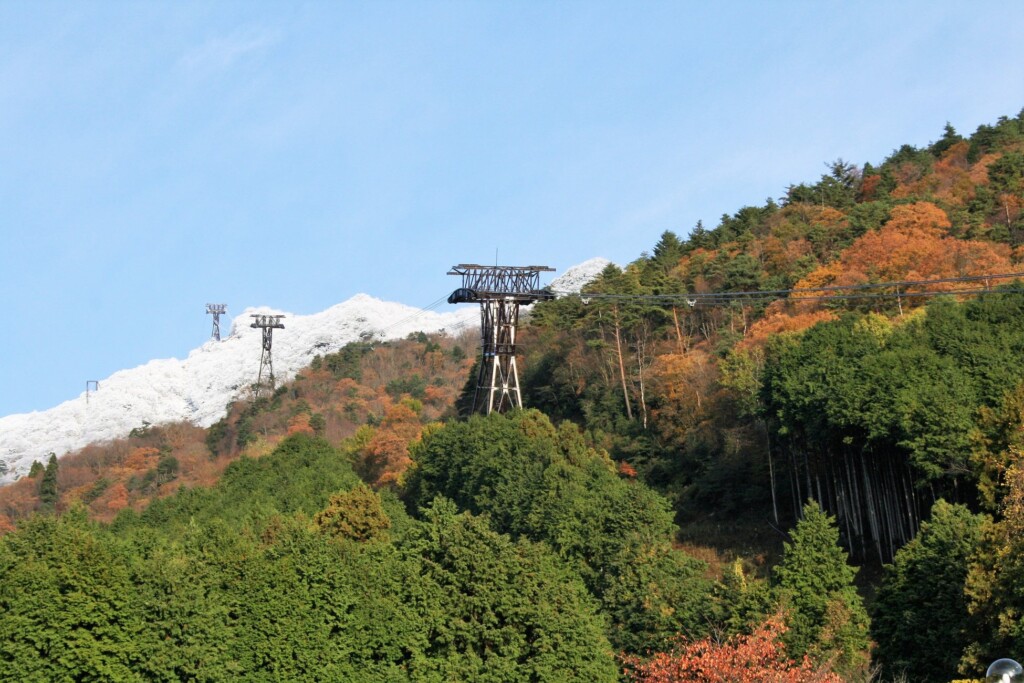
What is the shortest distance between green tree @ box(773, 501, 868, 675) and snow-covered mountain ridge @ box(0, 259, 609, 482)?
76387 mm

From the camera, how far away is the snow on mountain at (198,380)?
11150 cm

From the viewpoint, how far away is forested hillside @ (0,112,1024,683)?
26.9 metres

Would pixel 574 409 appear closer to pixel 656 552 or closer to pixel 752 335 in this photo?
pixel 752 335

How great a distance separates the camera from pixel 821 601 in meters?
27.2

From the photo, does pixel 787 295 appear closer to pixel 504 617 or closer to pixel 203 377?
pixel 504 617

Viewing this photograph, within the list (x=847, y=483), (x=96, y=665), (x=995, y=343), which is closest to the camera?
(x=96, y=665)

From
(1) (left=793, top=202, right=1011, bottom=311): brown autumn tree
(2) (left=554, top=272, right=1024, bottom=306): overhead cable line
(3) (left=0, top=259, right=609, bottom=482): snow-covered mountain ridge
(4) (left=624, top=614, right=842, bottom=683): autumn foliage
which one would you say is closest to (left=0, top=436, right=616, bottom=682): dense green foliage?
(4) (left=624, top=614, right=842, bottom=683): autumn foliage

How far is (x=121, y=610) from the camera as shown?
27812 millimetres

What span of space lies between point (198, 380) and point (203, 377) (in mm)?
649

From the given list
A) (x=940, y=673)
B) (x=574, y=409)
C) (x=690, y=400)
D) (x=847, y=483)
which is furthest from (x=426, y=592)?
(x=574, y=409)

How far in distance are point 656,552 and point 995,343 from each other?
11.8 metres

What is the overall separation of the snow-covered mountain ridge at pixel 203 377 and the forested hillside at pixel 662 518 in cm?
5105

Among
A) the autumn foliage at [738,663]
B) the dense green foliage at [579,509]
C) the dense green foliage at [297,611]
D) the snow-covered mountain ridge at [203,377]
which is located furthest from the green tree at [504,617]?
the snow-covered mountain ridge at [203,377]

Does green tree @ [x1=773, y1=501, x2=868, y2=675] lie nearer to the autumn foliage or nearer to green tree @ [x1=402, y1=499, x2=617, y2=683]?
the autumn foliage
